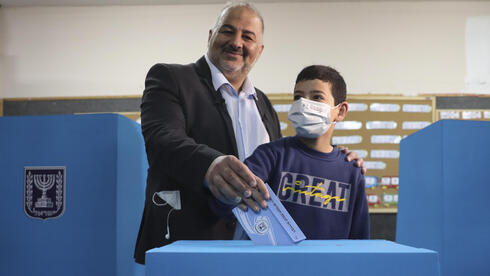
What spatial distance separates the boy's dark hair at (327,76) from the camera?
1.53m

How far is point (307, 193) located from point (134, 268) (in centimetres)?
91

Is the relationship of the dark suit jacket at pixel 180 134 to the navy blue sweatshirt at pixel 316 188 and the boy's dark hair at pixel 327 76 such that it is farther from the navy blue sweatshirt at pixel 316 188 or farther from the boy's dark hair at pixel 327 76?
the boy's dark hair at pixel 327 76

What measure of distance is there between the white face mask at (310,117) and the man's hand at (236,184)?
595 mm

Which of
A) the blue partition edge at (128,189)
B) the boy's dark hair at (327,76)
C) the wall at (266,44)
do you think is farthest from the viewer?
the wall at (266,44)

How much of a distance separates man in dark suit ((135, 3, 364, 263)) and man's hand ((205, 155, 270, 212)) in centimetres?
4

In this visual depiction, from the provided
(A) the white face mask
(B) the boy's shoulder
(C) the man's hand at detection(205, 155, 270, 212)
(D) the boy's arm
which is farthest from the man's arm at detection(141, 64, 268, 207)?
(D) the boy's arm

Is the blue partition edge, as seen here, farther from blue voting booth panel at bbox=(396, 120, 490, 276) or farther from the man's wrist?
blue voting booth panel at bbox=(396, 120, 490, 276)

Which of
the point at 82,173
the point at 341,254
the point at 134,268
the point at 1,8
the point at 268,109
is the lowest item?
the point at 134,268

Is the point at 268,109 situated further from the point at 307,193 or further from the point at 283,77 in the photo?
the point at 283,77

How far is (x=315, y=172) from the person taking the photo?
4.58ft

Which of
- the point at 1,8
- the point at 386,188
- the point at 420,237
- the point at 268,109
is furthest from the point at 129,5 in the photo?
the point at 420,237

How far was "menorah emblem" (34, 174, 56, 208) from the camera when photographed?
5.12 feet

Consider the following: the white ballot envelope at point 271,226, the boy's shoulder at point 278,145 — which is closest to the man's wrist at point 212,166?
the white ballot envelope at point 271,226

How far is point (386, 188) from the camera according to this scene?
486 cm
